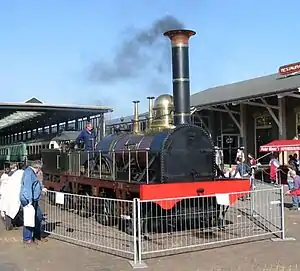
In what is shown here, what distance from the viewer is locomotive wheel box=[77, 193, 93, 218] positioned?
443 inches

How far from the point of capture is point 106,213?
35.8ft

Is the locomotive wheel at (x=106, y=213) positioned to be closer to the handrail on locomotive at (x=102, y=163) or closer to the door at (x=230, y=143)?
the handrail on locomotive at (x=102, y=163)

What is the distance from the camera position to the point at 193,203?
971cm

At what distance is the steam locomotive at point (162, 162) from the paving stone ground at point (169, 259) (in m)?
1.21

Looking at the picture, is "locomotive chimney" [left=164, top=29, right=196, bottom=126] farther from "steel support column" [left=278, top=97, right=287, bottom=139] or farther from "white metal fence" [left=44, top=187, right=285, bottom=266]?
"steel support column" [left=278, top=97, right=287, bottom=139]

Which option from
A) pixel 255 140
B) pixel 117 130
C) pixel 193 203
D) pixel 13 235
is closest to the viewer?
pixel 193 203

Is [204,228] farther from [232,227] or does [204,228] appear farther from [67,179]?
[67,179]

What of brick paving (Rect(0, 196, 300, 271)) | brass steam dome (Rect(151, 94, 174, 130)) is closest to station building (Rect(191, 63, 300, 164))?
brass steam dome (Rect(151, 94, 174, 130))

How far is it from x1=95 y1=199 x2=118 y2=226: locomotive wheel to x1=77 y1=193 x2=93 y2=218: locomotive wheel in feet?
0.60

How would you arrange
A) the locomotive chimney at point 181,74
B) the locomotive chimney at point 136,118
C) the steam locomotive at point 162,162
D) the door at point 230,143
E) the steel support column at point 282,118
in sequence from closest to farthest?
1. the steam locomotive at point 162,162
2. the locomotive chimney at point 181,74
3. the locomotive chimney at point 136,118
4. the steel support column at point 282,118
5. the door at point 230,143

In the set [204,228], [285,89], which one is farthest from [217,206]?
[285,89]

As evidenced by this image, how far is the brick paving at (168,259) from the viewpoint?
23.6 ft

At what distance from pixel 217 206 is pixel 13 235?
4.37m

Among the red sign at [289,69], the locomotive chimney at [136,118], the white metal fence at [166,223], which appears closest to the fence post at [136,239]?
the white metal fence at [166,223]
